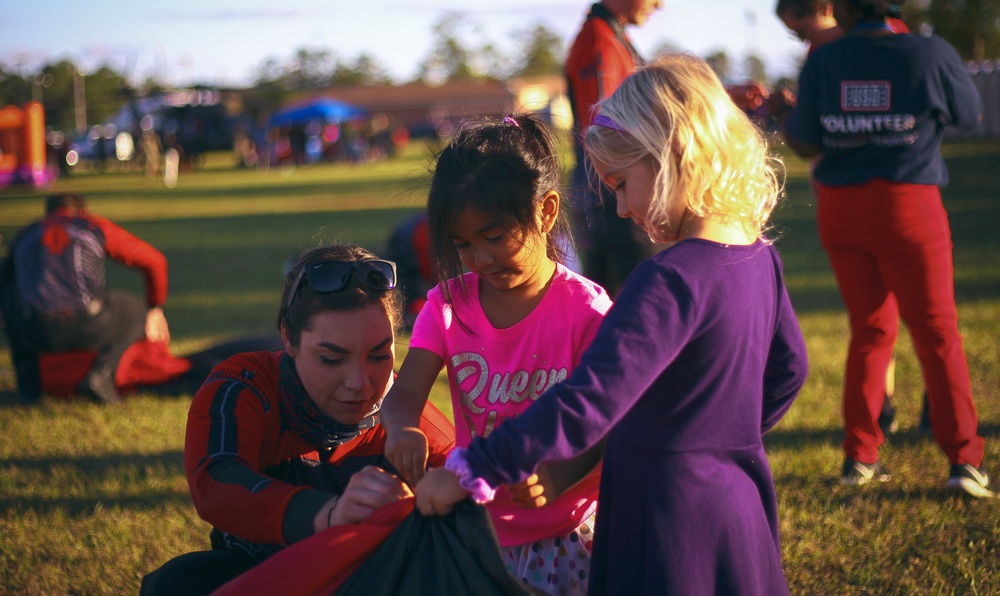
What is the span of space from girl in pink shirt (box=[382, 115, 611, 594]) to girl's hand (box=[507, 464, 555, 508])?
183mm

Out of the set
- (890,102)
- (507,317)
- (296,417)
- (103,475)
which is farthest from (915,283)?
(103,475)

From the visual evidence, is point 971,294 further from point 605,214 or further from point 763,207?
point 763,207

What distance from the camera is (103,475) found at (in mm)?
4375

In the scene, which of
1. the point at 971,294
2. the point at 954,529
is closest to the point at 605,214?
the point at 954,529

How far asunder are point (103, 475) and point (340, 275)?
8.78 feet

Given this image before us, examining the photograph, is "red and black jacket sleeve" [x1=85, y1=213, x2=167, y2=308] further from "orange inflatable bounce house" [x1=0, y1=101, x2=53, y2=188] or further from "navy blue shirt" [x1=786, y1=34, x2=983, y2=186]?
"orange inflatable bounce house" [x1=0, y1=101, x2=53, y2=188]

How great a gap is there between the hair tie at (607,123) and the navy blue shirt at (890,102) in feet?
7.34

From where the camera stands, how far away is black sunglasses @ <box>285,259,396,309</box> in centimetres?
233

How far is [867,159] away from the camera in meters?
3.76

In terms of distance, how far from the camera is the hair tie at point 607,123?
1798 millimetres

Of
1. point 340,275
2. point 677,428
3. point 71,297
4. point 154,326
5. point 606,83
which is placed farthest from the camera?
point 154,326

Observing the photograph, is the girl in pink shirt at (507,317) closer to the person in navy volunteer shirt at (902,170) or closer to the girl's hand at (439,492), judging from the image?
the girl's hand at (439,492)

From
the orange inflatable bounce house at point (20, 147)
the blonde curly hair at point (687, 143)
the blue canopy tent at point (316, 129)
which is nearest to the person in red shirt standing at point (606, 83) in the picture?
the blonde curly hair at point (687, 143)

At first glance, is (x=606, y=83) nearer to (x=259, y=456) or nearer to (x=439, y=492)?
(x=259, y=456)
